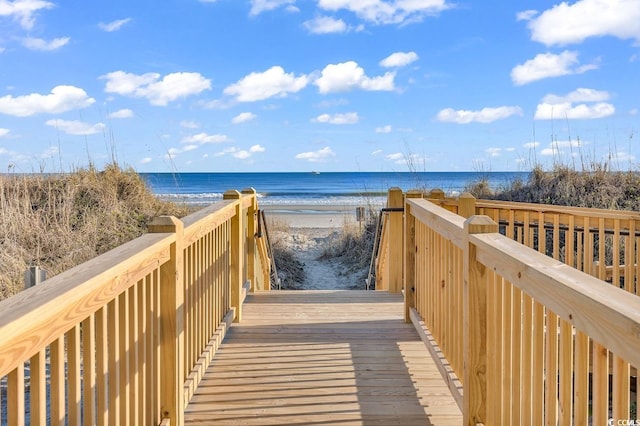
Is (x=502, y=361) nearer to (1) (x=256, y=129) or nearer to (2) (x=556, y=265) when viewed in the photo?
(2) (x=556, y=265)

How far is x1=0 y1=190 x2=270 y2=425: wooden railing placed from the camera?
39.2 inches

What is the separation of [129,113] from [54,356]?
20535mm

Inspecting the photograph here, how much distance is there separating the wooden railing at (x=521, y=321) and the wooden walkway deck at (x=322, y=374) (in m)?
0.20

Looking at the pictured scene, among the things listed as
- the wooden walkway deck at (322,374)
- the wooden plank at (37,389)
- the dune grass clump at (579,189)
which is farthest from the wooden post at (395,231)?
the dune grass clump at (579,189)

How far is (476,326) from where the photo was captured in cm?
204

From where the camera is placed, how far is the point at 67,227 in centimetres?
762

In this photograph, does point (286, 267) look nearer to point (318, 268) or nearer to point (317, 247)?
point (318, 268)

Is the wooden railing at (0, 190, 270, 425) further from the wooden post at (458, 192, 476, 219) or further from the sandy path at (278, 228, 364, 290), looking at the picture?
the sandy path at (278, 228, 364, 290)

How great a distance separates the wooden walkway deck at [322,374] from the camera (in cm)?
246

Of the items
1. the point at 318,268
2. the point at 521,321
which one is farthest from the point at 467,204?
the point at 318,268

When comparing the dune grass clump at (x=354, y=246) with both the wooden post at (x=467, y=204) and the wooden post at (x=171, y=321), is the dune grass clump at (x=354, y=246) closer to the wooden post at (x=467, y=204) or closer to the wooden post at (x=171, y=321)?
the wooden post at (x=467, y=204)

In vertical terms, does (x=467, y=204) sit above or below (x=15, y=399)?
above

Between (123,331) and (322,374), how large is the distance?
159cm

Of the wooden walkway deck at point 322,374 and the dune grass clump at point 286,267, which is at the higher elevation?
the wooden walkway deck at point 322,374
